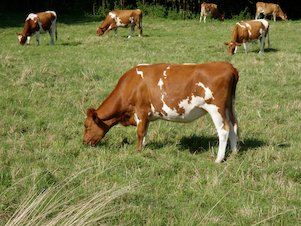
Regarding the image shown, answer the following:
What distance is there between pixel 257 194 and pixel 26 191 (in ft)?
8.28

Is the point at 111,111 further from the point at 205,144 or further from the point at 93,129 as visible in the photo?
the point at 205,144

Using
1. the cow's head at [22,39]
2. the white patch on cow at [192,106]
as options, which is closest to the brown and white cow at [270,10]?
the cow's head at [22,39]

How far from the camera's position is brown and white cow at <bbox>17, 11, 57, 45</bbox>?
19391 millimetres

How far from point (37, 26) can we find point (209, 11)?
17179 millimetres

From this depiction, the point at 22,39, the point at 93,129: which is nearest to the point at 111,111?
the point at 93,129

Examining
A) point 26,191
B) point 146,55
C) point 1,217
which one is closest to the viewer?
point 1,217

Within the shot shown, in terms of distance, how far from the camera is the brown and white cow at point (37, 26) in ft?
63.6

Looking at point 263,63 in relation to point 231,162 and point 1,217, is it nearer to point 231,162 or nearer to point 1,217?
point 231,162

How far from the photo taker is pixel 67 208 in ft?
14.0

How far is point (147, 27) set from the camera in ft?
88.7

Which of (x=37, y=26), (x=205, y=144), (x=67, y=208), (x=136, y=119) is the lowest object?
(x=37, y=26)

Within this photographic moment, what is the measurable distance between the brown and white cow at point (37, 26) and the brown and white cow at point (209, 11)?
49.6 feet

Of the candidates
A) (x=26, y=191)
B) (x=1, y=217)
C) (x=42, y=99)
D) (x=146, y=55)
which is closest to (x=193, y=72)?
(x=26, y=191)

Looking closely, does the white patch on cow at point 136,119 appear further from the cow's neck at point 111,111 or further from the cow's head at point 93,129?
the cow's head at point 93,129
